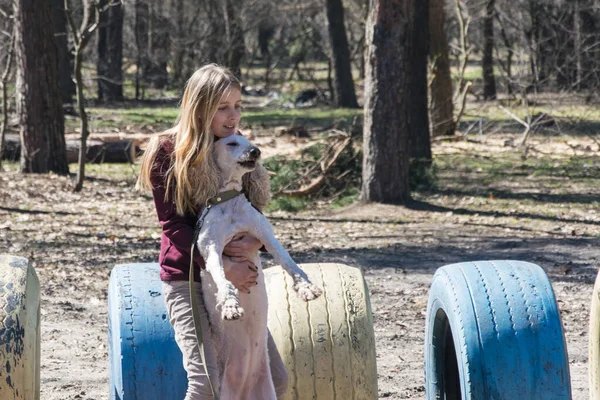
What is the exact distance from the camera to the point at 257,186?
11.5 feet

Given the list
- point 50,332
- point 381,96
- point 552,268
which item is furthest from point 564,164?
point 50,332

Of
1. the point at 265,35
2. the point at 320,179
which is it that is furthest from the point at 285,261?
the point at 265,35

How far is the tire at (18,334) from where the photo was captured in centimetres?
355

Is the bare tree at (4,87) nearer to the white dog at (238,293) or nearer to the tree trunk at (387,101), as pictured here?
the tree trunk at (387,101)

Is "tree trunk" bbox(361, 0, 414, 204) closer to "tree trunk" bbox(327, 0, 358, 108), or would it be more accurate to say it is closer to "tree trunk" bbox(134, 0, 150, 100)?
"tree trunk" bbox(327, 0, 358, 108)

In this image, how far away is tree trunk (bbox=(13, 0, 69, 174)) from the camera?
13141 millimetres

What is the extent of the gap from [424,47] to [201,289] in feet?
37.3

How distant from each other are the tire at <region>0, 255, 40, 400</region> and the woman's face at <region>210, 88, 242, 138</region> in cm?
106

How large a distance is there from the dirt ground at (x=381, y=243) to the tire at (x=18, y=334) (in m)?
1.42

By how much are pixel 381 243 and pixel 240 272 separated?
20.3 feet

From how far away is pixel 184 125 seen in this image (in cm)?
340

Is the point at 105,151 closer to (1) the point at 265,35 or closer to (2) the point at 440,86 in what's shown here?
(2) the point at 440,86

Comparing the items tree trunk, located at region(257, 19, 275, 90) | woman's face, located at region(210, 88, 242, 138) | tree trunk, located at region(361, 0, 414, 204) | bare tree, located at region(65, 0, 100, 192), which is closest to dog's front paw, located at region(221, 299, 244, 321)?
woman's face, located at region(210, 88, 242, 138)

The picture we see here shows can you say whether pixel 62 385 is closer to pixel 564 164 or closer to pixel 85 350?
pixel 85 350
